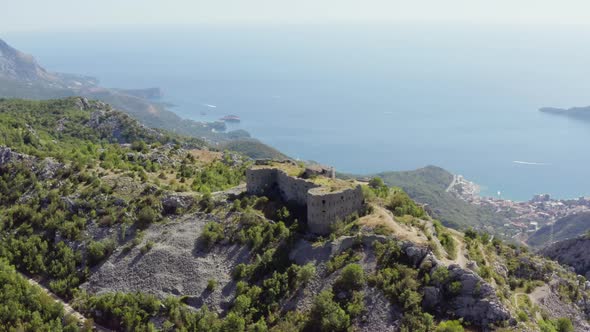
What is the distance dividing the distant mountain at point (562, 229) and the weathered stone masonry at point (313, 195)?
303ft

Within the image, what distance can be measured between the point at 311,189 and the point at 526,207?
129 m

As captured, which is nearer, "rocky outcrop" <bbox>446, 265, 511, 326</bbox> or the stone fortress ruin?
"rocky outcrop" <bbox>446, 265, 511, 326</bbox>

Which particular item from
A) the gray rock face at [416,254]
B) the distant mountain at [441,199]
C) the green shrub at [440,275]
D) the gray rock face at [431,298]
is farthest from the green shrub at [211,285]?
the distant mountain at [441,199]

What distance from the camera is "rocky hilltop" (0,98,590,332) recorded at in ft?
109

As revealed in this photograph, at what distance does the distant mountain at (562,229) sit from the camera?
11575 centimetres

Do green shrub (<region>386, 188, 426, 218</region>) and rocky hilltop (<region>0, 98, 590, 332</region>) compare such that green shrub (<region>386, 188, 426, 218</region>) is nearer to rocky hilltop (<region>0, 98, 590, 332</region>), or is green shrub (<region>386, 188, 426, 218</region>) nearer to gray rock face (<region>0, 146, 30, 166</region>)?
rocky hilltop (<region>0, 98, 590, 332</region>)

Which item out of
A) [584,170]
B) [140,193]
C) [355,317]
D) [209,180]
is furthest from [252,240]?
[584,170]

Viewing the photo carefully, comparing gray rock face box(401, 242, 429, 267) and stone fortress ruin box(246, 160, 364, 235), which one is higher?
stone fortress ruin box(246, 160, 364, 235)

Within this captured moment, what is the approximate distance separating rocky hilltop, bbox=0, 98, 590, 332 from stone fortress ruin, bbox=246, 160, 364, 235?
747 millimetres

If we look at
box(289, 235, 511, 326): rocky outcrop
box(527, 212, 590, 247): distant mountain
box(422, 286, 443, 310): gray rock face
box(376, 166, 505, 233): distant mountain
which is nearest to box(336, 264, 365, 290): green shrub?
box(289, 235, 511, 326): rocky outcrop

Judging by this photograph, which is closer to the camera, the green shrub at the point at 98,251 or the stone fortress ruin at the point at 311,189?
the stone fortress ruin at the point at 311,189

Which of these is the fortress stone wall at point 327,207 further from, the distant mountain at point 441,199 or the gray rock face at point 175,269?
the distant mountain at point 441,199

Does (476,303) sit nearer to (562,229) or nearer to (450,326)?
(450,326)

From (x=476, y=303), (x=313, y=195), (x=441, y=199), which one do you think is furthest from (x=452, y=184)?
(x=476, y=303)
